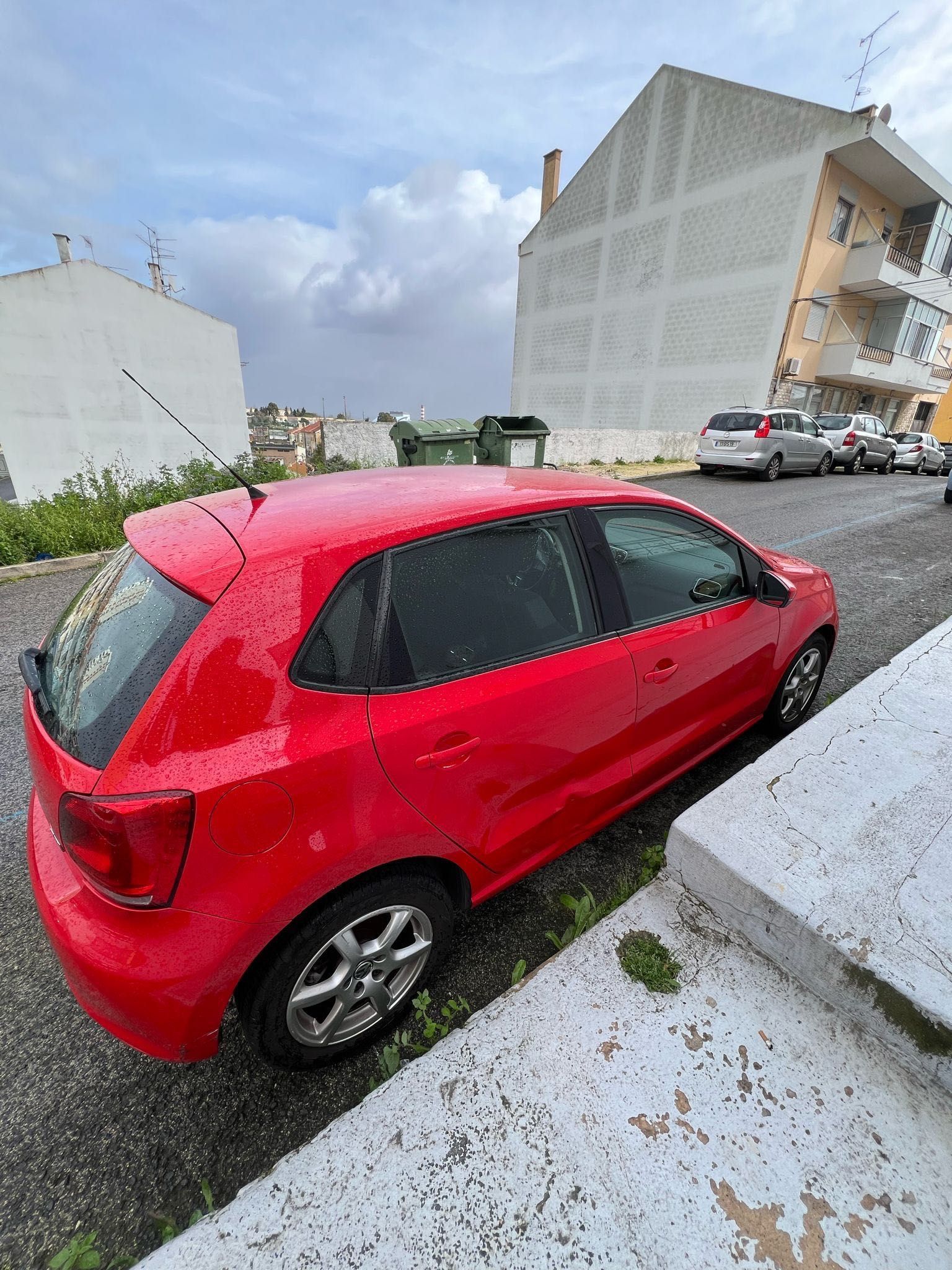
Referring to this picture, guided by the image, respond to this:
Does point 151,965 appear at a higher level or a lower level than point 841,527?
higher

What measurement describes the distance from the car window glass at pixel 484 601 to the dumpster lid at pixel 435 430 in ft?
28.5

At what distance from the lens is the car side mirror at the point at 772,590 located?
8.61 feet

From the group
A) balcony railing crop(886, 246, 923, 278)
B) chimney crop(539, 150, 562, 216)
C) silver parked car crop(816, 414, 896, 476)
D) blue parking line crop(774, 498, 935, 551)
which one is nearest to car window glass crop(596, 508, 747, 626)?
blue parking line crop(774, 498, 935, 551)

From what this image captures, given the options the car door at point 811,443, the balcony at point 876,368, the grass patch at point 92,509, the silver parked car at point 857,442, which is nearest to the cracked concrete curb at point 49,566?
the grass patch at point 92,509

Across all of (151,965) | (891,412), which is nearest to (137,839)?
(151,965)

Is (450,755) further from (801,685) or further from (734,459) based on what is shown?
(734,459)

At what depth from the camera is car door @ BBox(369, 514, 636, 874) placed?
5.12 feet

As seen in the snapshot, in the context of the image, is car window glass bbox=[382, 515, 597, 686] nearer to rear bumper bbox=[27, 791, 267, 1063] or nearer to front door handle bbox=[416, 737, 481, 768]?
front door handle bbox=[416, 737, 481, 768]

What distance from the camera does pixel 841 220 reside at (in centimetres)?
2041

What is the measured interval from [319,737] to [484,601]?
0.70m

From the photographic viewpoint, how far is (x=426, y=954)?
5.77 ft

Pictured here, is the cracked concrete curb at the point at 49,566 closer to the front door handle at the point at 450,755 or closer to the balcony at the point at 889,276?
the front door handle at the point at 450,755

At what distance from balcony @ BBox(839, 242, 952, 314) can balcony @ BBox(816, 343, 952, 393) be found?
6.88ft

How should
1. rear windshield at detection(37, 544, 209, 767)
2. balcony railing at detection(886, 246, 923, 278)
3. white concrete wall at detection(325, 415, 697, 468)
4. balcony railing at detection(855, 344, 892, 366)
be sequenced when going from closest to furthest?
rear windshield at detection(37, 544, 209, 767) → white concrete wall at detection(325, 415, 697, 468) → balcony railing at detection(886, 246, 923, 278) → balcony railing at detection(855, 344, 892, 366)
